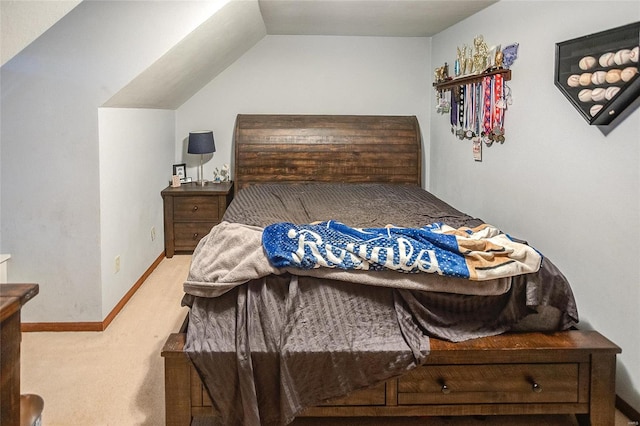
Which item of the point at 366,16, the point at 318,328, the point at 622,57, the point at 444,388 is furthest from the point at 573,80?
the point at 366,16

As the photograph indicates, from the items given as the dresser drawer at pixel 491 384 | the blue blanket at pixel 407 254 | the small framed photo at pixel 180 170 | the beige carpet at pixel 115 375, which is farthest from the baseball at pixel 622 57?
the small framed photo at pixel 180 170

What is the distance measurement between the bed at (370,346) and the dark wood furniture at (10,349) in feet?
3.54

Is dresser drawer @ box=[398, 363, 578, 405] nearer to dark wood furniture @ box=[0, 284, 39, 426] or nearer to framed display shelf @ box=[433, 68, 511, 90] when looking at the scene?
dark wood furniture @ box=[0, 284, 39, 426]

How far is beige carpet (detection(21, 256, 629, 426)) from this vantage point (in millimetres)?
2250

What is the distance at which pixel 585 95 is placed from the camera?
2.48 m

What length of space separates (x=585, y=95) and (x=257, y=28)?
109 inches

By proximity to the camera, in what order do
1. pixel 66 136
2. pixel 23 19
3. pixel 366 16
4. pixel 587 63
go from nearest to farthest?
pixel 23 19 < pixel 587 63 < pixel 66 136 < pixel 366 16

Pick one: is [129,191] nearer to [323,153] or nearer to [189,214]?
[189,214]

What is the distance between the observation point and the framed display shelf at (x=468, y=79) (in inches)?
134

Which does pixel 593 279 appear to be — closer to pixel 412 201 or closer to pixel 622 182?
pixel 622 182

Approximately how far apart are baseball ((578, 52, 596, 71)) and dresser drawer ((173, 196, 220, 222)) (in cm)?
308

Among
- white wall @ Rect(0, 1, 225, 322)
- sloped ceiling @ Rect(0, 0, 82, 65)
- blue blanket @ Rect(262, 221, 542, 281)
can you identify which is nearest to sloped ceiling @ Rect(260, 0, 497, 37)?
white wall @ Rect(0, 1, 225, 322)

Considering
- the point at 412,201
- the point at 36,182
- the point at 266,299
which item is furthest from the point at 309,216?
the point at 36,182

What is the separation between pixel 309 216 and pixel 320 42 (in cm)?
240
